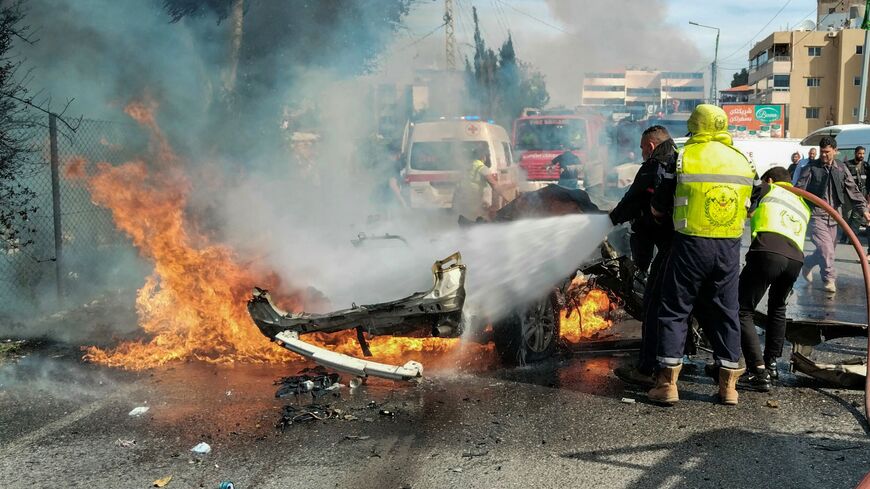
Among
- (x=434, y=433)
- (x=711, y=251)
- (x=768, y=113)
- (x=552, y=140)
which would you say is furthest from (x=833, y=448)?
(x=768, y=113)

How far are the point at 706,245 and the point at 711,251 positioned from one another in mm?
52

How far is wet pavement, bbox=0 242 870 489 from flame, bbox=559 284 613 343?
583 millimetres

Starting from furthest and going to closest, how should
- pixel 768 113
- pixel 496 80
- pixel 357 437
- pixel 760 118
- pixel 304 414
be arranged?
pixel 768 113 < pixel 760 118 < pixel 496 80 < pixel 304 414 < pixel 357 437

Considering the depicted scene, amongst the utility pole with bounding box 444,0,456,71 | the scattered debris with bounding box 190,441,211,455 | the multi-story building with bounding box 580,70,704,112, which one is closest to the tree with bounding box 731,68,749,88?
the multi-story building with bounding box 580,70,704,112

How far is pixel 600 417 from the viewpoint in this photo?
4.80 meters

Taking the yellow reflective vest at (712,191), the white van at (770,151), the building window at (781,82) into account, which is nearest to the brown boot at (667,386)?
the yellow reflective vest at (712,191)

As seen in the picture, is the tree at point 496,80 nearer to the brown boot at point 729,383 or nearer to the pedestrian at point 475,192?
the pedestrian at point 475,192

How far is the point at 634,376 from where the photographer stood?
5.48 m

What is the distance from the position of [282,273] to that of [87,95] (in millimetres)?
6432

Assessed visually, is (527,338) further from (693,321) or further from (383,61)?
(383,61)

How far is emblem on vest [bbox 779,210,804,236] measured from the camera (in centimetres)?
537

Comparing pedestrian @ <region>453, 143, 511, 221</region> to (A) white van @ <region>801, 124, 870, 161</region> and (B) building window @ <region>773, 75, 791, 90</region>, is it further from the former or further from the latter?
(B) building window @ <region>773, 75, 791, 90</region>

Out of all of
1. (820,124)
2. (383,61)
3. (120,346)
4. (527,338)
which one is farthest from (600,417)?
(820,124)

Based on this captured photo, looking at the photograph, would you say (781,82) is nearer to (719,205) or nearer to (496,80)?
(496,80)
